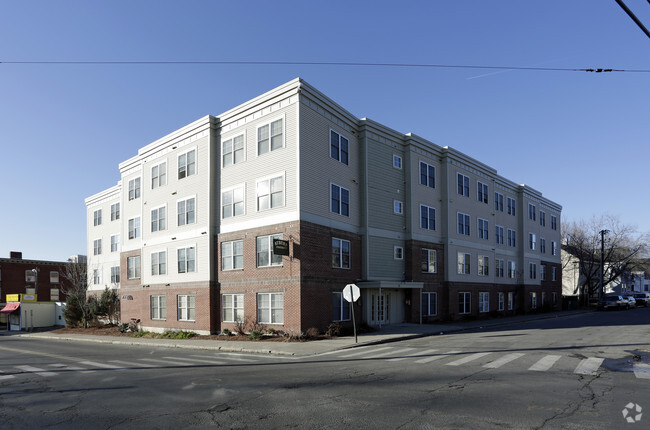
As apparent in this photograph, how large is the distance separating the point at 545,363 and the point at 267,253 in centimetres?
1505

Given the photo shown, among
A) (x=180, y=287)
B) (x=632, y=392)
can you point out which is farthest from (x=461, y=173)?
(x=632, y=392)

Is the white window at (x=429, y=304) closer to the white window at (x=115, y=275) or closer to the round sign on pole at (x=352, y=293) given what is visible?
the round sign on pole at (x=352, y=293)

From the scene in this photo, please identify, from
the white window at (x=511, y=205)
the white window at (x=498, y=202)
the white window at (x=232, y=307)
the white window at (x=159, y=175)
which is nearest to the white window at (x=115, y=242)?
the white window at (x=159, y=175)

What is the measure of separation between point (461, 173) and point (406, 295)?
1171 centimetres

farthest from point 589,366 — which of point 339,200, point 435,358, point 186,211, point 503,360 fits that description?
point 186,211

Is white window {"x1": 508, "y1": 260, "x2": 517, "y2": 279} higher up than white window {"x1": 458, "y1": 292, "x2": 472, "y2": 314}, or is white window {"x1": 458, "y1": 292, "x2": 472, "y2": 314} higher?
white window {"x1": 508, "y1": 260, "x2": 517, "y2": 279}

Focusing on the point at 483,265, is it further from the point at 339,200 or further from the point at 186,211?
the point at 186,211

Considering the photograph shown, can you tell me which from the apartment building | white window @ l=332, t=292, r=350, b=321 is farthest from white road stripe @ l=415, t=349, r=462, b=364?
white window @ l=332, t=292, r=350, b=321

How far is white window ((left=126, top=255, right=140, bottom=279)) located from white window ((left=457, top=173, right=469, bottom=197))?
82.1 ft

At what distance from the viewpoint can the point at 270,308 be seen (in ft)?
81.0

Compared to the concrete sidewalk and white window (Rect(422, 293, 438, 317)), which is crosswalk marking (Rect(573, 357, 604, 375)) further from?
white window (Rect(422, 293, 438, 317))

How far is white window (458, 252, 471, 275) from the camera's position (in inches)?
1406

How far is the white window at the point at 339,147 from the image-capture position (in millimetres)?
26406

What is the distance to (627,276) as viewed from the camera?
6938 cm
